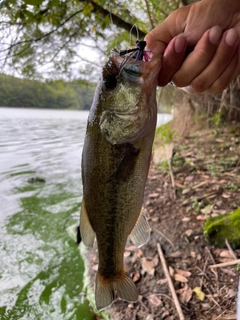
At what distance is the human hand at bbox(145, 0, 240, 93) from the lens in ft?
5.18

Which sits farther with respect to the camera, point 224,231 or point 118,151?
point 224,231

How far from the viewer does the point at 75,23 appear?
205 inches

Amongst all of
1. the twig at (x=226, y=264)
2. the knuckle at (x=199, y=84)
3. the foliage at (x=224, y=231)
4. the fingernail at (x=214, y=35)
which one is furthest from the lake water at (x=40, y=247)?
the fingernail at (x=214, y=35)

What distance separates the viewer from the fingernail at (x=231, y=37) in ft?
5.13

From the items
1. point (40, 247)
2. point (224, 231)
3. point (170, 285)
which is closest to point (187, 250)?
point (224, 231)

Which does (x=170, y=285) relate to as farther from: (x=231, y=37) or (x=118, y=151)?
(x=231, y=37)

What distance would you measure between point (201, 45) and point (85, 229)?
1.22 metres

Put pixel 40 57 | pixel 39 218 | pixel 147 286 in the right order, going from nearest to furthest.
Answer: pixel 147 286
pixel 40 57
pixel 39 218

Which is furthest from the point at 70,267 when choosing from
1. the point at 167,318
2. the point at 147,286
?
the point at 167,318

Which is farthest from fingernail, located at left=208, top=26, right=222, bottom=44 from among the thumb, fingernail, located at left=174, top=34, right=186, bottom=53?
the thumb

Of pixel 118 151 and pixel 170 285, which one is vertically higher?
pixel 118 151

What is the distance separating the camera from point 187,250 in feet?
12.1

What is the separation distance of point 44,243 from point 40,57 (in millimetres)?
3300

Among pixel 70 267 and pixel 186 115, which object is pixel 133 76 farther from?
pixel 186 115
